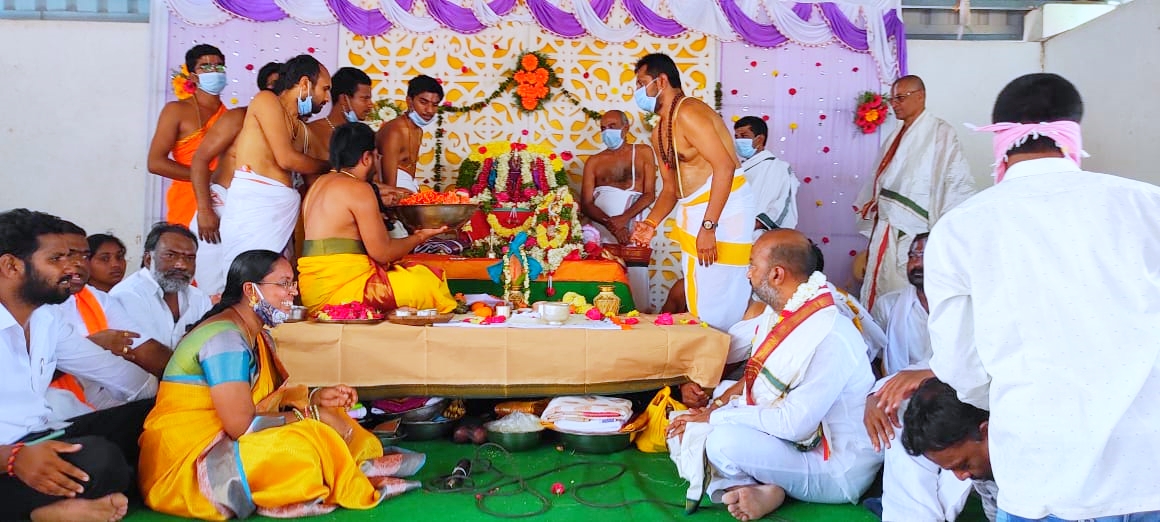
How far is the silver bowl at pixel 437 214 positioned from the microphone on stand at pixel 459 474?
1.75 metres

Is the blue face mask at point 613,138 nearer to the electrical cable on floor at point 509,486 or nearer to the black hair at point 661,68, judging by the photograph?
the black hair at point 661,68

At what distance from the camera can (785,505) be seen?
3.22 meters

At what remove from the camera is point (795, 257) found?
324 cm

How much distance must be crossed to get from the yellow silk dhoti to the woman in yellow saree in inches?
49.2

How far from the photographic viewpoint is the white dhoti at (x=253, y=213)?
488cm

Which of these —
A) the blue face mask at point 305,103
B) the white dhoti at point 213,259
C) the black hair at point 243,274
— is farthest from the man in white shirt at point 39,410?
the white dhoti at point 213,259

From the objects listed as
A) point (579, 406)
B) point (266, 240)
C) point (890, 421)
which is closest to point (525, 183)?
point (266, 240)

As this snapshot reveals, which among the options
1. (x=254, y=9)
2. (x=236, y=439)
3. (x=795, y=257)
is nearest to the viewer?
(x=236, y=439)

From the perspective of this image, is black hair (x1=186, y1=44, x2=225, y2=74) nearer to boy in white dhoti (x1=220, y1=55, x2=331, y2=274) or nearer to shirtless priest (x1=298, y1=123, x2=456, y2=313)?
boy in white dhoti (x1=220, y1=55, x2=331, y2=274)

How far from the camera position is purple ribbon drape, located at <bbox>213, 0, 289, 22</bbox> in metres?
7.10

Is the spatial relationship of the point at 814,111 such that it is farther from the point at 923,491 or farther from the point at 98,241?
the point at 98,241

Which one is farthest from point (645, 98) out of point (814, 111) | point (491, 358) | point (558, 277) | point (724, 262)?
point (814, 111)

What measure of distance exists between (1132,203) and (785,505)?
70.0 inches

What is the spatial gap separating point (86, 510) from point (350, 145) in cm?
235
